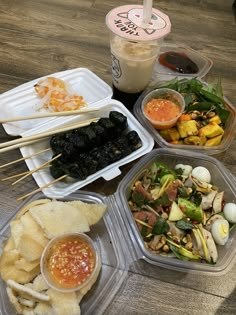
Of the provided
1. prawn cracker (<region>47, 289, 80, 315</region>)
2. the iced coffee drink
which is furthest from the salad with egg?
the iced coffee drink

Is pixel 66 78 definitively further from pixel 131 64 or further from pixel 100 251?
pixel 100 251

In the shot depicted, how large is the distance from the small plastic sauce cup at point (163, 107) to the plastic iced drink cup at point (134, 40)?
0.37ft

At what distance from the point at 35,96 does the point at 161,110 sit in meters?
0.66

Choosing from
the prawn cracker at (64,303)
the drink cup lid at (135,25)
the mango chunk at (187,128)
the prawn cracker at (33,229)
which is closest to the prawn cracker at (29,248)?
the prawn cracker at (33,229)

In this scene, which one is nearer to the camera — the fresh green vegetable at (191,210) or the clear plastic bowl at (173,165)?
the clear plastic bowl at (173,165)

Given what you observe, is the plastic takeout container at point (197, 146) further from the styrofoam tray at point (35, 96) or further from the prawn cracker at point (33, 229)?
the prawn cracker at point (33, 229)

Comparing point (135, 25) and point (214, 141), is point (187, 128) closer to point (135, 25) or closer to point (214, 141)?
point (214, 141)

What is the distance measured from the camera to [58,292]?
3.16ft

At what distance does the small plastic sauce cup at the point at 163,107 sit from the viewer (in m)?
1.46

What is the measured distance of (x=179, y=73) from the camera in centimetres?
175

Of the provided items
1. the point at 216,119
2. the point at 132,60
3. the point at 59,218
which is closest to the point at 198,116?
the point at 216,119

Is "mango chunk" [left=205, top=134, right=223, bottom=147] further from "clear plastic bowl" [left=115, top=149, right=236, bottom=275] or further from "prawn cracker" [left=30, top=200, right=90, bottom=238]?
"prawn cracker" [left=30, top=200, right=90, bottom=238]

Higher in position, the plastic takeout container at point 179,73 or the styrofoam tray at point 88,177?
the plastic takeout container at point 179,73

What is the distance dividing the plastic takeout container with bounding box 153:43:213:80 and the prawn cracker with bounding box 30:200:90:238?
98 cm
